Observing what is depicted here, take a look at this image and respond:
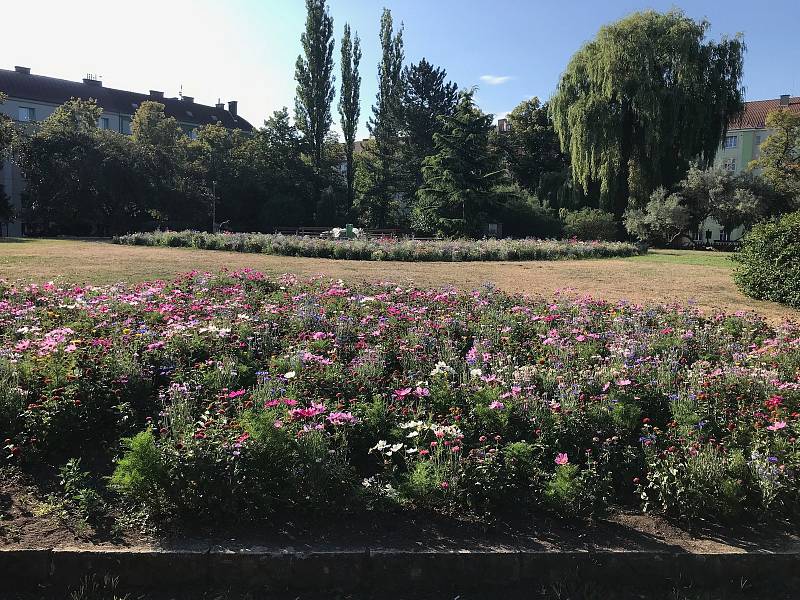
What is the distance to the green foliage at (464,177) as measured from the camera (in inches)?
1188

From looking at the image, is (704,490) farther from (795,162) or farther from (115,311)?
(795,162)

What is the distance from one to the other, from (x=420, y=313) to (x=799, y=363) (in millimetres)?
3576

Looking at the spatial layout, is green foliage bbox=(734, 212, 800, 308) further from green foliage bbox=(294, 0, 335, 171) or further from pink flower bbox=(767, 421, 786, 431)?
green foliage bbox=(294, 0, 335, 171)

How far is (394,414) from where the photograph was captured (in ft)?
13.2

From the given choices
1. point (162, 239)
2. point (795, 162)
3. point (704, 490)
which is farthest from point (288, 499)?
point (795, 162)

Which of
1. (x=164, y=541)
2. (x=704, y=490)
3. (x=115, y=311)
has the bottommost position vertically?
(x=164, y=541)

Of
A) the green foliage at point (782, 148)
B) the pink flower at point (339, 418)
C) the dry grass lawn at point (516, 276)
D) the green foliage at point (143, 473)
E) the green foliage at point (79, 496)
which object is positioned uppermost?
the green foliage at point (782, 148)

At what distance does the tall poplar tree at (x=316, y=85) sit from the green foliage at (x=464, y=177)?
1539 cm

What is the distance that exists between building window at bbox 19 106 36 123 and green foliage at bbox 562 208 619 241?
5448 cm

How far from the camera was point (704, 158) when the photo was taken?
30828 millimetres

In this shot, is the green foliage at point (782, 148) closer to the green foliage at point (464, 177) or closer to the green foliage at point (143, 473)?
the green foliage at point (464, 177)

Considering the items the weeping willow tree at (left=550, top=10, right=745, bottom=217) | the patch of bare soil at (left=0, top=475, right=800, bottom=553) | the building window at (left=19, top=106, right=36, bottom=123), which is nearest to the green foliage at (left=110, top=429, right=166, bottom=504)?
the patch of bare soil at (left=0, top=475, right=800, bottom=553)

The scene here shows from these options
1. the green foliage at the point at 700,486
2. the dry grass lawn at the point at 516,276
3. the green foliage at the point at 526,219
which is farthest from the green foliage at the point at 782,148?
the green foliage at the point at 700,486

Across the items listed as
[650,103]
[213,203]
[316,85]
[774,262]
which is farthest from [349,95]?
[774,262]
